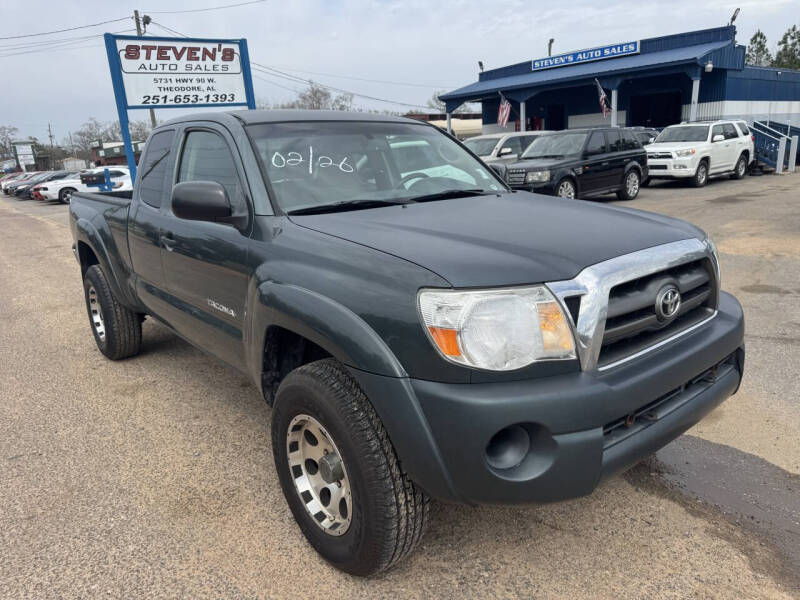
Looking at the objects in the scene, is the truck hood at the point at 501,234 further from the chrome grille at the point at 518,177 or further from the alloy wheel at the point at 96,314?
the chrome grille at the point at 518,177

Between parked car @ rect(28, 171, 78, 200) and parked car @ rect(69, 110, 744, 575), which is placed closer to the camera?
parked car @ rect(69, 110, 744, 575)

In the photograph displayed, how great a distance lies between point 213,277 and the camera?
3078 mm

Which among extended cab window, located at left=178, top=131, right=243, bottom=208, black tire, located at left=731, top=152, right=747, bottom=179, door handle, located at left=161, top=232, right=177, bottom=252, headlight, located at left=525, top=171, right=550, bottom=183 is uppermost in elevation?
extended cab window, located at left=178, top=131, right=243, bottom=208

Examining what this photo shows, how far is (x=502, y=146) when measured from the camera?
15305mm

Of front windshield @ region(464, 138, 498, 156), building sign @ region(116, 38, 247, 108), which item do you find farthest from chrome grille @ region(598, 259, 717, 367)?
front windshield @ region(464, 138, 498, 156)

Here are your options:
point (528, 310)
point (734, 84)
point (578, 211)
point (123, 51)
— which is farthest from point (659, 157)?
point (528, 310)

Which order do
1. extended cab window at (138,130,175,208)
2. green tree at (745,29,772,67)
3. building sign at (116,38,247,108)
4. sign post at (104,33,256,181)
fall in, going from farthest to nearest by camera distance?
green tree at (745,29,772,67), building sign at (116,38,247,108), sign post at (104,33,256,181), extended cab window at (138,130,175,208)

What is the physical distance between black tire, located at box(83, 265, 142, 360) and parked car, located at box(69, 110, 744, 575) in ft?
5.33

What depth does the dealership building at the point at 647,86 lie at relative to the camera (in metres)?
23.8

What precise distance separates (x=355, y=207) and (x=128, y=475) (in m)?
1.86

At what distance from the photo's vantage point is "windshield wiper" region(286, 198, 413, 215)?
2.80 meters

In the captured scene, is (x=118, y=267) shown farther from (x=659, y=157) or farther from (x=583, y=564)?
Result: (x=659, y=157)

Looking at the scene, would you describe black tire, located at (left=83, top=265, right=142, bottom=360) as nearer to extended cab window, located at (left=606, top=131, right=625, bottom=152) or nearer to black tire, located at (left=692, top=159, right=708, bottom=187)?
extended cab window, located at (left=606, top=131, right=625, bottom=152)

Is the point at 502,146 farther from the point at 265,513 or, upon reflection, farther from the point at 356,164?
the point at 265,513
